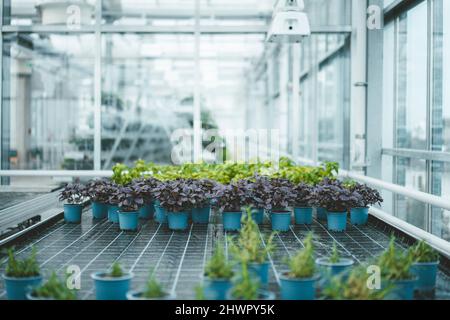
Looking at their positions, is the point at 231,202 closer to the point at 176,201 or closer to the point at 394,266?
the point at 176,201

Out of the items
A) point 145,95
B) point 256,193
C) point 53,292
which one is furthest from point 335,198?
point 145,95

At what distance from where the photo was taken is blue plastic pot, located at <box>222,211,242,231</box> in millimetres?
5426

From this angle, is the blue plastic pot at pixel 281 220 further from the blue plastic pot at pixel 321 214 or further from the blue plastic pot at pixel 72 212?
the blue plastic pot at pixel 72 212

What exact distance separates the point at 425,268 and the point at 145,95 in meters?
6.57

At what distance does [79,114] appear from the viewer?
907cm

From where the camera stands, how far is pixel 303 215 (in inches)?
230

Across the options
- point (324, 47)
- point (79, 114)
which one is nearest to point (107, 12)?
point (79, 114)

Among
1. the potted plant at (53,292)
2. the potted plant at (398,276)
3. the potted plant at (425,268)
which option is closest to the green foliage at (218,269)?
the potted plant at (53,292)

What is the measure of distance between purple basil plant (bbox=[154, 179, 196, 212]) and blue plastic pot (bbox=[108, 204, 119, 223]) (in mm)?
581

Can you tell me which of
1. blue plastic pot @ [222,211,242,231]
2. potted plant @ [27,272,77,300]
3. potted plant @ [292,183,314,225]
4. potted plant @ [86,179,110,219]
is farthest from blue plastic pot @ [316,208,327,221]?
potted plant @ [27,272,77,300]

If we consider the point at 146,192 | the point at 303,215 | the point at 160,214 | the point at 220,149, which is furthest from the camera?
→ the point at 220,149

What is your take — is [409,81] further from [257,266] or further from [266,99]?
[266,99]
